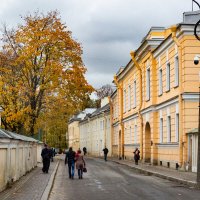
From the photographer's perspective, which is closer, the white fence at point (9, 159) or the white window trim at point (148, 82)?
the white fence at point (9, 159)

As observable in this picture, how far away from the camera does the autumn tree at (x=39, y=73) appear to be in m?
41.7

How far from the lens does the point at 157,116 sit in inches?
1394

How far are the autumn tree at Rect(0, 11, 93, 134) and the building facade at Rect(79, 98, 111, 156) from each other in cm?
2205

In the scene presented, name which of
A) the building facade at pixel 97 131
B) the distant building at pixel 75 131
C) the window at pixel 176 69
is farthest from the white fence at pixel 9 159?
the distant building at pixel 75 131

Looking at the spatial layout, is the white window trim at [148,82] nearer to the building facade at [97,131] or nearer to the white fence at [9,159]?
the white fence at [9,159]

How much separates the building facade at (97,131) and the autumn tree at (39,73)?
2205 centimetres

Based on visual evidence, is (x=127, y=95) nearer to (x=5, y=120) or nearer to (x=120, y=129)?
(x=120, y=129)

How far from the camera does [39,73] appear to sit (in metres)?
42.0

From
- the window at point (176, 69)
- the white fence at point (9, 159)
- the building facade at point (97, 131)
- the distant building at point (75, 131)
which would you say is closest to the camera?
the white fence at point (9, 159)

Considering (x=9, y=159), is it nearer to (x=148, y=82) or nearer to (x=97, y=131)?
(x=148, y=82)

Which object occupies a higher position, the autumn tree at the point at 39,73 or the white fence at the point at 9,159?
the autumn tree at the point at 39,73

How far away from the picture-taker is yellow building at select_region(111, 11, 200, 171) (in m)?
27.8

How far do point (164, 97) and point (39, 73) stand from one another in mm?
13223

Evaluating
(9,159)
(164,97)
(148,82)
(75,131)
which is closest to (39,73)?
(148,82)
